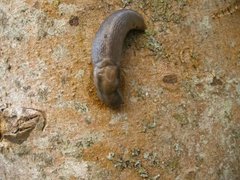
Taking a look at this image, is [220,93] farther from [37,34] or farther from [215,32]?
[37,34]

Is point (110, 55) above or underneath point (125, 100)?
above

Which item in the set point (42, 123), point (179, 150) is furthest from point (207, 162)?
point (42, 123)

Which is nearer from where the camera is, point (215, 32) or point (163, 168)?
point (163, 168)

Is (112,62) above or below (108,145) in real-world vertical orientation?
above
